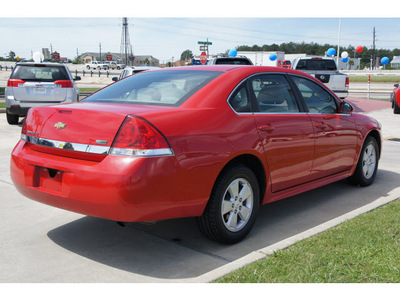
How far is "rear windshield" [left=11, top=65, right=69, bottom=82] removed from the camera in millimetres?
11391

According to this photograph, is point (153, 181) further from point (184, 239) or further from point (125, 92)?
point (125, 92)

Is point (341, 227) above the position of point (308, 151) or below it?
below

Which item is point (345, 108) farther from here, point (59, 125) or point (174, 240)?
point (59, 125)

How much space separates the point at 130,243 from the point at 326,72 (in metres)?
14.7

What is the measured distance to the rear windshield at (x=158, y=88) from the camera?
3977 millimetres

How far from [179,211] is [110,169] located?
26.0 inches

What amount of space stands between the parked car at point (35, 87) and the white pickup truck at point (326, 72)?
9401mm

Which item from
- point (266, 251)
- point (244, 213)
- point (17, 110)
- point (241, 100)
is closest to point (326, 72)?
point (17, 110)

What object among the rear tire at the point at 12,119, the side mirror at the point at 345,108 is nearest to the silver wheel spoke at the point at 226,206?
the side mirror at the point at 345,108

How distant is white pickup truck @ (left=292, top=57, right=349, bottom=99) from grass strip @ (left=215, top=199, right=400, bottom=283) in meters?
13.0

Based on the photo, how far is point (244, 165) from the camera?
13.1 ft

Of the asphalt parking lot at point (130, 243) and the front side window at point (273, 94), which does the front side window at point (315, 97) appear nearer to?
Result: the front side window at point (273, 94)

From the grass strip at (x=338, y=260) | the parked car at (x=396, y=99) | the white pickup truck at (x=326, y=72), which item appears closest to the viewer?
the grass strip at (x=338, y=260)
